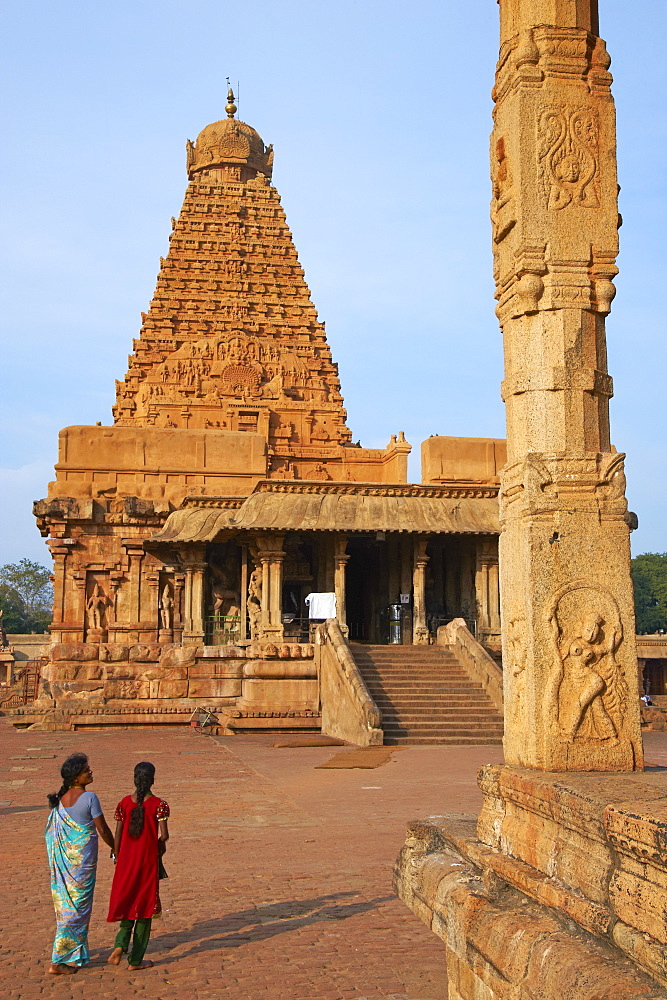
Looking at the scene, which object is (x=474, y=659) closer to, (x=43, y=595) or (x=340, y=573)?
(x=340, y=573)

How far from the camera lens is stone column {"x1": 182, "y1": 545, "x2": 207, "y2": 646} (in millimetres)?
26719

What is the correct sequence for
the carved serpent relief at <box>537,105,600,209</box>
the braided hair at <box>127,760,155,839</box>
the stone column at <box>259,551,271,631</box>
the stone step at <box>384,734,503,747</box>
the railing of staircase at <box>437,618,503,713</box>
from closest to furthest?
the braided hair at <box>127,760,155,839</box>
the carved serpent relief at <box>537,105,600,209</box>
the stone step at <box>384,734,503,747</box>
the railing of staircase at <box>437,618,503,713</box>
the stone column at <box>259,551,271,631</box>

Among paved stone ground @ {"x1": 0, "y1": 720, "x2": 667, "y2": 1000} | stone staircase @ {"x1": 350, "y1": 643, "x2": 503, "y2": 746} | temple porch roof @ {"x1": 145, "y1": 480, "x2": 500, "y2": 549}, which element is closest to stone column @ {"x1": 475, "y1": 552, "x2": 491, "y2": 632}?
temple porch roof @ {"x1": 145, "y1": 480, "x2": 500, "y2": 549}

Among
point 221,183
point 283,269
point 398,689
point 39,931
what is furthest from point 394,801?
point 221,183

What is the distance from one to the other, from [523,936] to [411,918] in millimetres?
2728

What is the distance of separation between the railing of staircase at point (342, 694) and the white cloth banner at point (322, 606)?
1837mm

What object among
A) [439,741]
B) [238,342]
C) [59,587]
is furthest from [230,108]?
[439,741]

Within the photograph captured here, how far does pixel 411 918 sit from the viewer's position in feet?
22.5

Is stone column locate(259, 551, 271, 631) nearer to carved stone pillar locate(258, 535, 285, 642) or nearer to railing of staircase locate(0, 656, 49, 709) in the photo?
carved stone pillar locate(258, 535, 285, 642)

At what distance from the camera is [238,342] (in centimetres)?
4525

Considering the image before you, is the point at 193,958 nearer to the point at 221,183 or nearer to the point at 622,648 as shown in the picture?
the point at 622,648

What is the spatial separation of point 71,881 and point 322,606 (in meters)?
19.7

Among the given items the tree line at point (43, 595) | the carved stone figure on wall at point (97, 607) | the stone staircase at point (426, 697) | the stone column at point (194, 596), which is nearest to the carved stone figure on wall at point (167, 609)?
the carved stone figure on wall at point (97, 607)

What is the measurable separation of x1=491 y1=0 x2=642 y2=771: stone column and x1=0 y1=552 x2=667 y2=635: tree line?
239 ft
